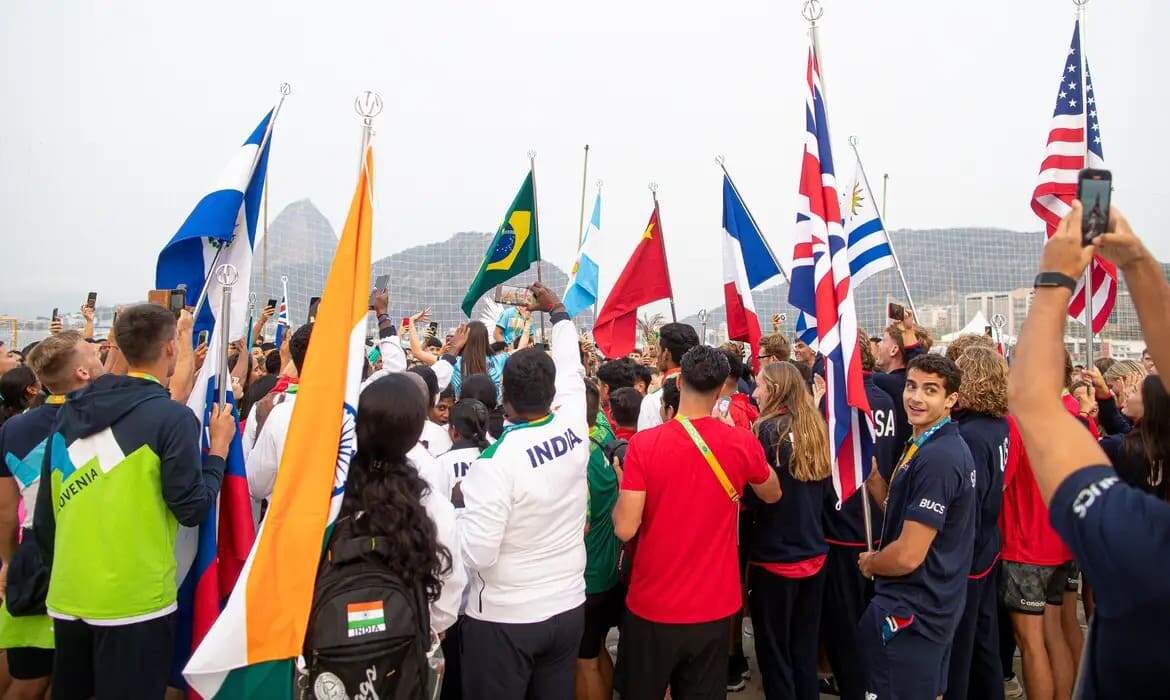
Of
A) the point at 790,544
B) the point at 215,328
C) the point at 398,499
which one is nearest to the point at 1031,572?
the point at 790,544

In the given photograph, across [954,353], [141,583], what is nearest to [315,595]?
[141,583]

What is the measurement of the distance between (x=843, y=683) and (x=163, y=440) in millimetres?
4316

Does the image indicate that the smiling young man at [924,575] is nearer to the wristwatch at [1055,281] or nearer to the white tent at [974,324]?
the wristwatch at [1055,281]

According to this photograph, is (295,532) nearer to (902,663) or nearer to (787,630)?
(902,663)

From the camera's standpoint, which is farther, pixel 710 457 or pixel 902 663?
pixel 710 457

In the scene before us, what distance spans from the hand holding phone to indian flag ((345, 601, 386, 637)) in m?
2.37

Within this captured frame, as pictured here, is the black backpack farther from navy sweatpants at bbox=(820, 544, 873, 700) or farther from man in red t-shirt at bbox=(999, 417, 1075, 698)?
man in red t-shirt at bbox=(999, 417, 1075, 698)

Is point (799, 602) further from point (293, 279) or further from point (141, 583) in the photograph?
point (293, 279)

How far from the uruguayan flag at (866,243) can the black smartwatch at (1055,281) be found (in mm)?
4699

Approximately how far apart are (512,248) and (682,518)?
13.8ft

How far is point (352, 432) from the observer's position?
2873mm

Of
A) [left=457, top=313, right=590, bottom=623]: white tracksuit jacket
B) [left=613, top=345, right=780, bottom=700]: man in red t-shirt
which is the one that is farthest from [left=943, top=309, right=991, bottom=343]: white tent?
[left=457, top=313, right=590, bottom=623]: white tracksuit jacket

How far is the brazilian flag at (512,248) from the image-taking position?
7031 mm

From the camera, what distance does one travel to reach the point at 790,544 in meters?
4.44
